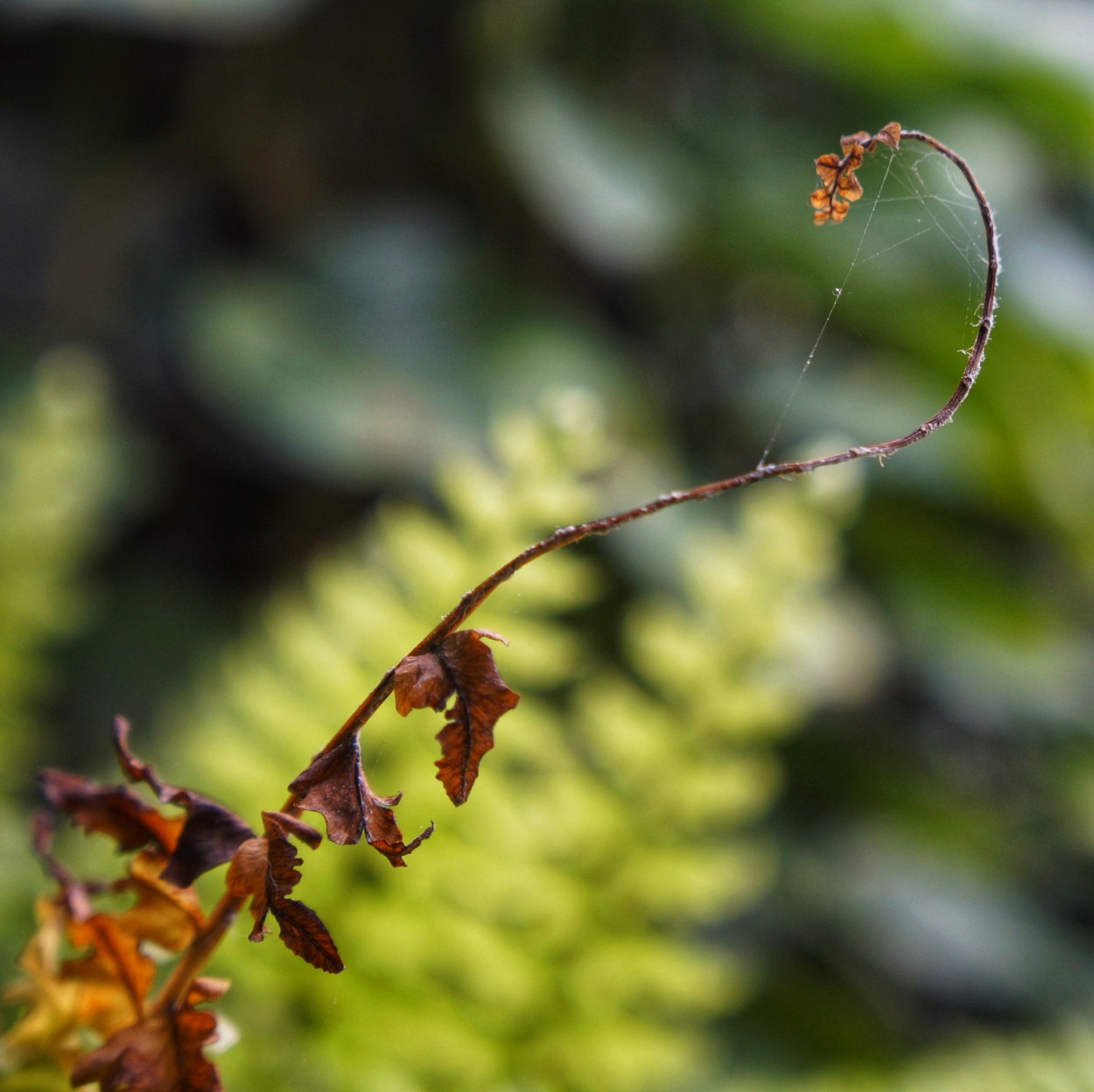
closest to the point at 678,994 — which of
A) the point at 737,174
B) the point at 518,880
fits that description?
the point at 518,880

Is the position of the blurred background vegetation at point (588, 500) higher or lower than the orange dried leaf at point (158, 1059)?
higher

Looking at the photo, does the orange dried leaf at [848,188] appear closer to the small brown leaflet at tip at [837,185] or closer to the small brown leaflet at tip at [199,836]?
the small brown leaflet at tip at [837,185]

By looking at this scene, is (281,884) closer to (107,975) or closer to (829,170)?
(107,975)

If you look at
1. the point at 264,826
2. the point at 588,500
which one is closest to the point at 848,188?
the point at 264,826

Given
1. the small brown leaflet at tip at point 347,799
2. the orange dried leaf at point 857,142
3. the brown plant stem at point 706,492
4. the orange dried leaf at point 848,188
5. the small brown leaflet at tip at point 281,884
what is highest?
the orange dried leaf at point 848,188

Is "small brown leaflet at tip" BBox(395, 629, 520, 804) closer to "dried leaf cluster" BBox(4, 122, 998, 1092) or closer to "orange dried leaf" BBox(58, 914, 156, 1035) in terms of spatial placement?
"dried leaf cluster" BBox(4, 122, 998, 1092)

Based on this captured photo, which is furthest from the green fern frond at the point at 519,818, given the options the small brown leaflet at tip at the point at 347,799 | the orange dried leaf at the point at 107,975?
the small brown leaflet at tip at the point at 347,799

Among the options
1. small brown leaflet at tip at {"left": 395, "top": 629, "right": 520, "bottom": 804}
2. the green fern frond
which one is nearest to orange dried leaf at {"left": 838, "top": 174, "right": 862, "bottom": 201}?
small brown leaflet at tip at {"left": 395, "top": 629, "right": 520, "bottom": 804}
